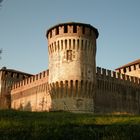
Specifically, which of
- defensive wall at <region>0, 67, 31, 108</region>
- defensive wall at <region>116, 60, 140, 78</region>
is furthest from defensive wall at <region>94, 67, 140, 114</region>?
defensive wall at <region>0, 67, 31, 108</region>

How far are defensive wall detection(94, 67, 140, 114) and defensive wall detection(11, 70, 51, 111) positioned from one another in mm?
6171

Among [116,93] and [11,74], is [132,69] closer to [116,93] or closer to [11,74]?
[116,93]

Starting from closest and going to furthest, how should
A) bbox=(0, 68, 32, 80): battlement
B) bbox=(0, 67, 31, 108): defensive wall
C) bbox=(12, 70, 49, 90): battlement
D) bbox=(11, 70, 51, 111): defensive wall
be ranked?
bbox=(11, 70, 51, 111): defensive wall < bbox=(12, 70, 49, 90): battlement < bbox=(0, 67, 31, 108): defensive wall < bbox=(0, 68, 32, 80): battlement

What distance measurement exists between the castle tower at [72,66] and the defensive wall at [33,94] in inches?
306

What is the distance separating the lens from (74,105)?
2866 cm

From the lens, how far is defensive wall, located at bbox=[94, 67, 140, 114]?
1416 inches

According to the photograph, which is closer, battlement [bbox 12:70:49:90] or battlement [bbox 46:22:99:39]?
battlement [bbox 46:22:99:39]

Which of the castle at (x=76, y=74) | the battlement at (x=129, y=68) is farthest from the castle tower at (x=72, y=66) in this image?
the battlement at (x=129, y=68)

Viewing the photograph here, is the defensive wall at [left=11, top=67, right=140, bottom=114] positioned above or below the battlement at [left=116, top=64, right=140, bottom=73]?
below

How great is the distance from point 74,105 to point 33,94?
45.4 feet

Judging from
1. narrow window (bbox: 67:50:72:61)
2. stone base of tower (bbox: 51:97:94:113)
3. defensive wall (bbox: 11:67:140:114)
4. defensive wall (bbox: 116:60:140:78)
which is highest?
defensive wall (bbox: 116:60:140:78)

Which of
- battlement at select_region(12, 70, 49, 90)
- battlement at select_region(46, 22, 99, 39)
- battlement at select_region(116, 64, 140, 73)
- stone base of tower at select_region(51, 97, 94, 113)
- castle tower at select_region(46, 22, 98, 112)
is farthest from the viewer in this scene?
battlement at select_region(116, 64, 140, 73)

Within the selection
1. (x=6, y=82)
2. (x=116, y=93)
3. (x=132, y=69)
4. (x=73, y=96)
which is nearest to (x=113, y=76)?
(x=116, y=93)

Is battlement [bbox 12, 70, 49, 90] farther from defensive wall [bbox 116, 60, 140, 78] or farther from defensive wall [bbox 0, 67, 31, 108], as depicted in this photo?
defensive wall [bbox 116, 60, 140, 78]
